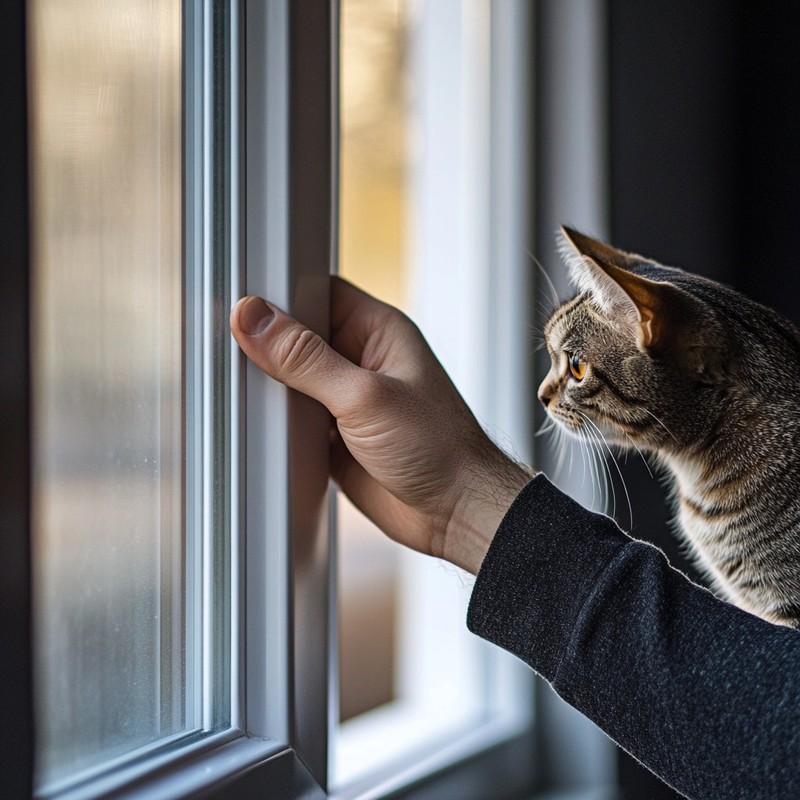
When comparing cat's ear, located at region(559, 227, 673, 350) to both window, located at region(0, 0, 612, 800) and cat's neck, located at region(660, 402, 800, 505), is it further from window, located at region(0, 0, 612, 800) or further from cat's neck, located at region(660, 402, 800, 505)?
window, located at region(0, 0, 612, 800)

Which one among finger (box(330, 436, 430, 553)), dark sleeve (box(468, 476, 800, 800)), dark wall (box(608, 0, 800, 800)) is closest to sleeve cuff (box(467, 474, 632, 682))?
dark sleeve (box(468, 476, 800, 800))

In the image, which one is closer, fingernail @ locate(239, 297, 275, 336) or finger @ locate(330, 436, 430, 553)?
fingernail @ locate(239, 297, 275, 336)

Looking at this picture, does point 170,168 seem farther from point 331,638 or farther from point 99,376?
point 331,638

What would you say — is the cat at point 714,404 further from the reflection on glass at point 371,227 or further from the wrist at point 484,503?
the reflection on glass at point 371,227

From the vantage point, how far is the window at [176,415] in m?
0.54

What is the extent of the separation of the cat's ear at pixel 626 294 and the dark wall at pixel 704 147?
413 millimetres

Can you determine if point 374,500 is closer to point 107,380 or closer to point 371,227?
point 107,380

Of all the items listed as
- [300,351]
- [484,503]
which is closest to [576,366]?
[484,503]

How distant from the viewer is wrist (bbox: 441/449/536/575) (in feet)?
2.32

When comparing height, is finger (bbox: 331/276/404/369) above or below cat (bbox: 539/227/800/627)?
above

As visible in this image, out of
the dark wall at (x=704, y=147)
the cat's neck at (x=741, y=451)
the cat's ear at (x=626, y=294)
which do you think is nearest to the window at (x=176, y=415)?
the cat's ear at (x=626, y=294)

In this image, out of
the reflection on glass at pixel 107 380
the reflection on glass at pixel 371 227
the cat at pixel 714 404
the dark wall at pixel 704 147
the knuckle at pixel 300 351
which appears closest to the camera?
the reflection on glass at pixel 107 380

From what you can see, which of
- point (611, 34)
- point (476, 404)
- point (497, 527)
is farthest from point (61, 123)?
point (611, 34)

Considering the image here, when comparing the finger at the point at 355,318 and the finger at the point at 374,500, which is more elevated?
the finger at the point at 355,318
